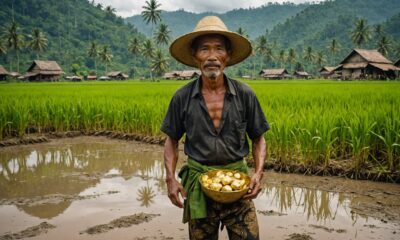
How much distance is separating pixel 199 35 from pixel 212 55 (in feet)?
0.56

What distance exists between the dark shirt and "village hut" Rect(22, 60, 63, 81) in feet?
167

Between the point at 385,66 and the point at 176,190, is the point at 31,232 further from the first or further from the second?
the point at 385,66

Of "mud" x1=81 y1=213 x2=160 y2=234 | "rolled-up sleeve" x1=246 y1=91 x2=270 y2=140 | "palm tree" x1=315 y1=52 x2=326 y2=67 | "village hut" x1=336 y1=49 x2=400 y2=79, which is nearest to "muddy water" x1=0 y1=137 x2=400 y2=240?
"mud" x1=81 y1=213 x2=160 y2=234

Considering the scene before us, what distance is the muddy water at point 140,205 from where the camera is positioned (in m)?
3.21

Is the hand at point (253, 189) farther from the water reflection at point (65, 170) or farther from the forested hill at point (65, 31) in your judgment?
the forested hill at point (65, 31)

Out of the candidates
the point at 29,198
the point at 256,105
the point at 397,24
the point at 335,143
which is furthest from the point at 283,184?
the point at 397,24

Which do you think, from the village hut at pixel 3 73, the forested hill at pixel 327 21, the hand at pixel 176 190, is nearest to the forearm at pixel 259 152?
the hand at pixel 176 190

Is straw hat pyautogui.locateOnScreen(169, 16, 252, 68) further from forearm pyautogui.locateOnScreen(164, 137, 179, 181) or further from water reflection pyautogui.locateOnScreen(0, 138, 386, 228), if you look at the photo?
water reflection pyautogui.locateOnScreen(0, 138, 386, 228)

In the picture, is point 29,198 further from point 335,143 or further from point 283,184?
point 335,143

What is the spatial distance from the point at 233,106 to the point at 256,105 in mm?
157

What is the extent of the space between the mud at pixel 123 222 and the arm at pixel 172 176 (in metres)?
1.45

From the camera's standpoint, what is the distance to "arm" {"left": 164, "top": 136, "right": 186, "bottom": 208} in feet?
6.87

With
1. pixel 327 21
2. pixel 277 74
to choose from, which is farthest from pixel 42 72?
pixel 327 21

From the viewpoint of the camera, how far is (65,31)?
75.2 metres
